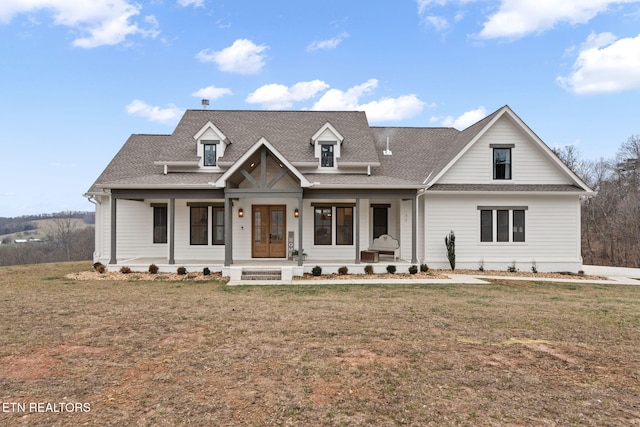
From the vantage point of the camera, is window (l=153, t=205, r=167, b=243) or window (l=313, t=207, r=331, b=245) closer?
window (l=313, t=207, r=331, b=245)

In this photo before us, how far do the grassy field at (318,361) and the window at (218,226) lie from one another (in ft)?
22.6

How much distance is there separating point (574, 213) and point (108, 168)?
73.1ft

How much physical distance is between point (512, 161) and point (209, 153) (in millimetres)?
14228

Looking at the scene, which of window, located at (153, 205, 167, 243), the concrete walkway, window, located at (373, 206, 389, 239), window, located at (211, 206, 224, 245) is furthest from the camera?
window, located at (373, 206, 389, 239)

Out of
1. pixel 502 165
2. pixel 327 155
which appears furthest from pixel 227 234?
pixel 502 165

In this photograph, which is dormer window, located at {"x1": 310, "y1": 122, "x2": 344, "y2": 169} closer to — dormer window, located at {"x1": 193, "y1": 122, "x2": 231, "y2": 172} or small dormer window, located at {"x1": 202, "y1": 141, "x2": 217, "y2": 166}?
dormer window, located at {"x1": 193, "y1": 122, "x2": 231, "y2": 172}

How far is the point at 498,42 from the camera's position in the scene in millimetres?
26203

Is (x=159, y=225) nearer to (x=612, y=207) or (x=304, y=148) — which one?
(x=304, y=148)

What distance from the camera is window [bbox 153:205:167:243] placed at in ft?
56.0

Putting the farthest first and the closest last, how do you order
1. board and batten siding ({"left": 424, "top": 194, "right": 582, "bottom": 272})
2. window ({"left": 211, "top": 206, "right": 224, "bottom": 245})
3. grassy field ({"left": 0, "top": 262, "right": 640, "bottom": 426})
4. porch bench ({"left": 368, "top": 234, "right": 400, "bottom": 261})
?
window ({"left": 211, "top": 206, "right": 224, "bottom": 245})
board and batten siding ({"left": 424, "top": 194, "right": 582, "bottom": 272})
porch bench ({"left": 368, "top": 234, "right": 400, "bottom": 261})
grassy field ({"left": 0, "top": 262, "right": 640, "bottom": 426})

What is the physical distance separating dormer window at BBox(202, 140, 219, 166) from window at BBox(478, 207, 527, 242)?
1276cm

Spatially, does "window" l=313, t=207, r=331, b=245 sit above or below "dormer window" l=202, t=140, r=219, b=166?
below

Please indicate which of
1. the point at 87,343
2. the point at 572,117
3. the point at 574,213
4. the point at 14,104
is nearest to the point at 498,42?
the point at 572,117

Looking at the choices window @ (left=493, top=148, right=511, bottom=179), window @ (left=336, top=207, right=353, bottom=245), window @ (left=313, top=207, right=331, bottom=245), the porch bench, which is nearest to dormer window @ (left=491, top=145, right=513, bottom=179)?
window @ (left=493, top=148, right=511, bottom=179)
